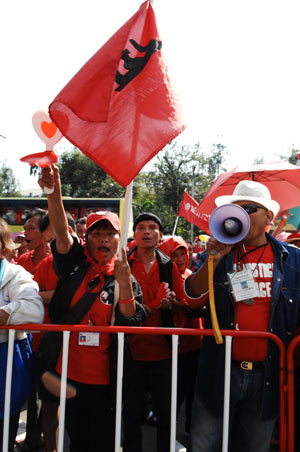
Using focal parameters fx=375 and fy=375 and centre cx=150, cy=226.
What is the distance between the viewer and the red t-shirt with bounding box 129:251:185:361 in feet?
9.56

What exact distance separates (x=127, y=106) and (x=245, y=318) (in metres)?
1.49

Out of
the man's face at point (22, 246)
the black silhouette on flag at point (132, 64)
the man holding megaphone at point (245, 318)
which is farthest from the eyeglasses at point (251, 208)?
the man's face at point (22, 246)

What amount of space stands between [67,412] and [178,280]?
1.31 metres

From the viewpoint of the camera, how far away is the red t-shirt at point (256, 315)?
228cm

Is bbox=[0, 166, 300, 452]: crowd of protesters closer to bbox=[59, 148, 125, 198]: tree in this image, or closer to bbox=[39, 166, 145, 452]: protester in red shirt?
bbox=[39, 166, 145, 452]: protester in red shirt

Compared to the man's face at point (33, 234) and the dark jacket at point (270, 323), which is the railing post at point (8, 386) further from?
the man's face at point (33, 234)

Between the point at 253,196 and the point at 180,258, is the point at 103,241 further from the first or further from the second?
the point at 180,258

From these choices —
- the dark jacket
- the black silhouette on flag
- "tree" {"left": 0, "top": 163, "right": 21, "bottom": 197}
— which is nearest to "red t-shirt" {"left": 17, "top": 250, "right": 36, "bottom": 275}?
the dark jacket

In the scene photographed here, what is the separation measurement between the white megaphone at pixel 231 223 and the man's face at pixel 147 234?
124cm

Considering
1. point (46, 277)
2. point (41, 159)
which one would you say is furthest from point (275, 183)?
point (41, 159)

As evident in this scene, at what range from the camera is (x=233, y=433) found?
2365 millimetres

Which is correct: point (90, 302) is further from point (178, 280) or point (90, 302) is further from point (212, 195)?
point (212, 195)

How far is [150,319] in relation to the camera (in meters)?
3.10

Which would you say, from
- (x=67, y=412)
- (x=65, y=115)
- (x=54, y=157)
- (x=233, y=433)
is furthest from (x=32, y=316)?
(x=233, y=433)
